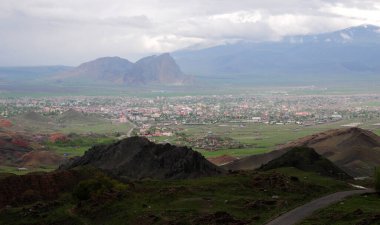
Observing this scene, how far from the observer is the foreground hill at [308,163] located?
7219cm

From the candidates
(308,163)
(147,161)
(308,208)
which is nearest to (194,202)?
(308,208)

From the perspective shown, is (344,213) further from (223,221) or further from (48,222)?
(48,222)

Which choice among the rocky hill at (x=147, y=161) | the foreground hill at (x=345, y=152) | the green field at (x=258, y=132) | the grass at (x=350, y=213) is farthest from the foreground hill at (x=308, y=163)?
the green field at (x=258, y=132)

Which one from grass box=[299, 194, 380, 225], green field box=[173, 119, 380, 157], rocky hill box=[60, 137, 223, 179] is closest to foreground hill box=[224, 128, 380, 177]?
rocky hill box=[60, 137, 223, 179]

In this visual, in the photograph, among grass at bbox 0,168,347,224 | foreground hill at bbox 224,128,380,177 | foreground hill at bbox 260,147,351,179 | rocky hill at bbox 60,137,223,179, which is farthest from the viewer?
foreground hill at bbox 224,128,380,177

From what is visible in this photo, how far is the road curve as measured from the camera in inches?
1656

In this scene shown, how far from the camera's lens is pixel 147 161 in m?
79.6

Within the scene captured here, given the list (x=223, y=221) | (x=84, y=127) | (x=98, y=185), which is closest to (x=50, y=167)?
(x=98, y=185)

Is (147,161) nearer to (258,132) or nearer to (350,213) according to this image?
(350,213)

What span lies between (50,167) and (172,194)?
52.9 m

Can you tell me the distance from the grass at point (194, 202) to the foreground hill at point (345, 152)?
3037 cm

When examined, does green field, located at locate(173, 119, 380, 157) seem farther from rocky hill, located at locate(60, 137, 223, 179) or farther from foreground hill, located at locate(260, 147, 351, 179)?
foreground hill, located at locate(260, 147, 351, 179)

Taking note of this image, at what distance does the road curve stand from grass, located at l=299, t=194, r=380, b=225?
877 millimetres

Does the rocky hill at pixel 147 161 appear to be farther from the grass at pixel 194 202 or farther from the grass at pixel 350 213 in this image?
the grass at pixel 350 213
